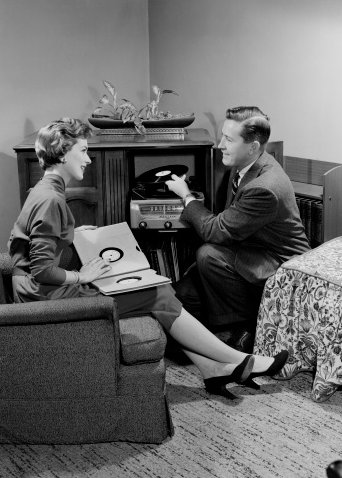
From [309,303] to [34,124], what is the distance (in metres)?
2.15

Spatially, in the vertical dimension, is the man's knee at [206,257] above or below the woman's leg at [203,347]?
above

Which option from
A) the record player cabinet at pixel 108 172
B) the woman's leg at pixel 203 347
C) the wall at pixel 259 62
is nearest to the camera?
the woman's leg at pixel 203 347

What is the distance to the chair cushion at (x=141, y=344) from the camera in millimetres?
2660

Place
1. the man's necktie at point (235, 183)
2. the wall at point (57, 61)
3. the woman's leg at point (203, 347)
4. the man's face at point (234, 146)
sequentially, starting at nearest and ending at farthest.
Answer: the woman's leg at point (203, 347) < the man's face at point (234, 146) < the man's necktie at point (235, 183) < the wall at point (57, 61)

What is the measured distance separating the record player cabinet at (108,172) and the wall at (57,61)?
54 cm

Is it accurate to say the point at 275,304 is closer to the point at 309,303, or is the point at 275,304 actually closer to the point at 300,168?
the point at 309,303

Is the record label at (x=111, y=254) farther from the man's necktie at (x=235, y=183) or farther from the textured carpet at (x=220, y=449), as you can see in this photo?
the man's necktie at (x=235, y=183)

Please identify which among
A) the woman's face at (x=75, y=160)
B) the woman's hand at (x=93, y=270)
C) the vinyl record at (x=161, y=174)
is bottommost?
the woman's hand at (x=93, y=270)

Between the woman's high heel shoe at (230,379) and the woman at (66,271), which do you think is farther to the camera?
the woman's high heel shoe at (230,379)

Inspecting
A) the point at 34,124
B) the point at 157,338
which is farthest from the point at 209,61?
the point at 157,338

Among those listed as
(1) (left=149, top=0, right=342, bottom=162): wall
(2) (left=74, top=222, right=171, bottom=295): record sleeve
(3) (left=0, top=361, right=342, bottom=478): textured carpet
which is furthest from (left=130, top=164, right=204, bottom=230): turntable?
(3) (left=0, top=361, right=342, bottom=478): textured carpet

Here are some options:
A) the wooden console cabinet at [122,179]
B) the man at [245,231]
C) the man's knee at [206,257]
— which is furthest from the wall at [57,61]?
the man's knee at [206,257]

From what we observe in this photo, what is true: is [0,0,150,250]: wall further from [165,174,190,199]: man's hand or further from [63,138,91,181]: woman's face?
[63,138,91,181]: woman's face

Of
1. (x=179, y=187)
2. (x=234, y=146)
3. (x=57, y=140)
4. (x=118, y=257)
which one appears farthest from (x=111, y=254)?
(x=234, y=146)
